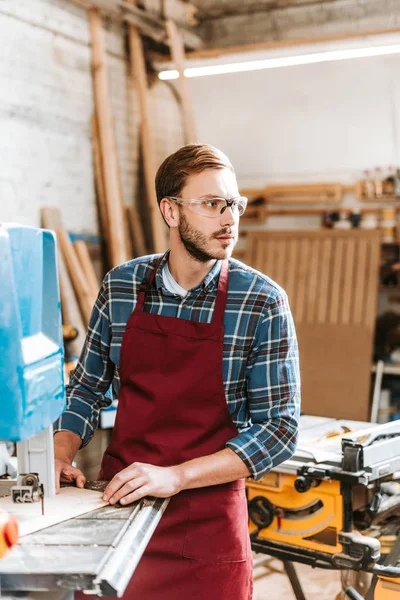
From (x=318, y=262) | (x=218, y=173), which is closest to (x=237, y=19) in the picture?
(x=318, y=262)

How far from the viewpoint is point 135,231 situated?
5.79 metres

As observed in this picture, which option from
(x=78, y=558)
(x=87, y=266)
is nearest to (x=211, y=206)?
(x=78, y=558)

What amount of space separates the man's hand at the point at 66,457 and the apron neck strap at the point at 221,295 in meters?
0.46

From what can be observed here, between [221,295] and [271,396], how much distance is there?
281 mm

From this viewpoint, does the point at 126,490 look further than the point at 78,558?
Yes

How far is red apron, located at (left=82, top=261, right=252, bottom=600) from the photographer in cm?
173

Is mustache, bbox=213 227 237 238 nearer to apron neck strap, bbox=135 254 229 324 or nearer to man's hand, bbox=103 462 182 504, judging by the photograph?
apron neck strap, bbox=135 254 229 324

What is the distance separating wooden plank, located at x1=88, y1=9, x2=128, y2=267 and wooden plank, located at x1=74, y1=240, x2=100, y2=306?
28 cm

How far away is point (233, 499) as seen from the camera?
180 centimetres

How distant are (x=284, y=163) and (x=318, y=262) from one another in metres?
1.00

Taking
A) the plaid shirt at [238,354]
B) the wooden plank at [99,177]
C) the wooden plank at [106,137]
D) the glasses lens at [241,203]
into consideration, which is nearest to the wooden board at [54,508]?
the plaid shirt at [238,354]

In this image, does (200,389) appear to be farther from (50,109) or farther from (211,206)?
(50,109)

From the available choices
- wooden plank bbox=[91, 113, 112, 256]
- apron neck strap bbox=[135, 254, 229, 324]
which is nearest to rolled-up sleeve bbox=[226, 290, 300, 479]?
apron neck strap bbox=[135, 254, 229, 324]

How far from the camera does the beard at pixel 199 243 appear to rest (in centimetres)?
181
